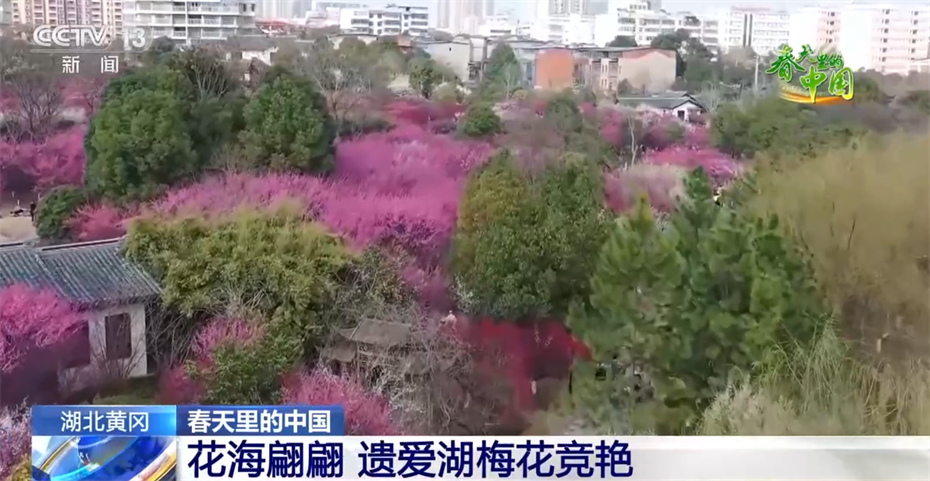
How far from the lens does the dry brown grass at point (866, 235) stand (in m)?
1.79

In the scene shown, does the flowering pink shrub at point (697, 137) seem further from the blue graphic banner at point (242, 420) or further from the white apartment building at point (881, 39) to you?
the blue graphic banner at point (242, 420)

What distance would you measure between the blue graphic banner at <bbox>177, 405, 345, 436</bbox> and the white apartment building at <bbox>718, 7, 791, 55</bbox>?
3.85 ft

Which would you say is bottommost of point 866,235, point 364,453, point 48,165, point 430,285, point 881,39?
point 364,453

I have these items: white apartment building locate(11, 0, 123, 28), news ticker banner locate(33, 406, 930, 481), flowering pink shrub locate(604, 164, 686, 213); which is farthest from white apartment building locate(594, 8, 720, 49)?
white apartment building locate(11, 0, 123, 28)

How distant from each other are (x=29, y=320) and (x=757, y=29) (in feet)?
5.17

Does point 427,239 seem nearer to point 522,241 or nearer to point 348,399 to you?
point 522,241

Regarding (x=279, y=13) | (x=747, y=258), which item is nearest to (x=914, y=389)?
(x=747, y=258)

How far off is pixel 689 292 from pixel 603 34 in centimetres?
57

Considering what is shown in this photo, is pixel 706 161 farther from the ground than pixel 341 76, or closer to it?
closer to it

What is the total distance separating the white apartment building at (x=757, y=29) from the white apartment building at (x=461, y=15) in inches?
19.8

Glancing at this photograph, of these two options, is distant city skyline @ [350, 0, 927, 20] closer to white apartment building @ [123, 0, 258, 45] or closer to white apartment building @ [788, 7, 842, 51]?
white apartment building @ [788, 7, 842, 51]

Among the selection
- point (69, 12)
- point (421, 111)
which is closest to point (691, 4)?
point (421, 111)

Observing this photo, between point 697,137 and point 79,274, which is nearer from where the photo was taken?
point 79,274

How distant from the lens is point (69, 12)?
1683 millimetres
